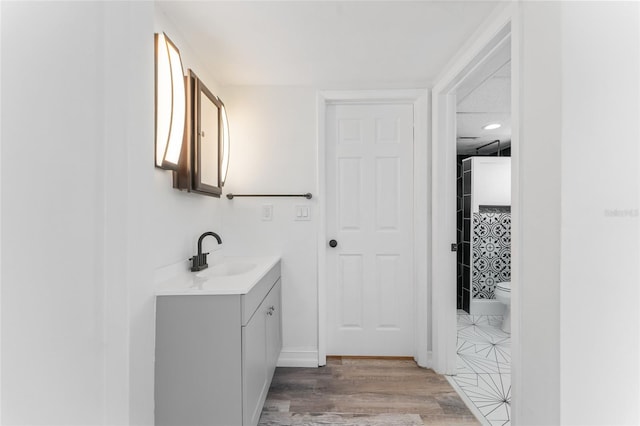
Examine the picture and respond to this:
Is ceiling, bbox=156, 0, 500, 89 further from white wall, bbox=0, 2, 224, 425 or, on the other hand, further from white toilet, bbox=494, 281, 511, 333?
white toilet, bbox=494, 281, 511, 333

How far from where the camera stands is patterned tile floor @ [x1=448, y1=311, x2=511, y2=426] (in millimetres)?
1865

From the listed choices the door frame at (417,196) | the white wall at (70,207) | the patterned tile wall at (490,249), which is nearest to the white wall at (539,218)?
the door frame at (417,196)

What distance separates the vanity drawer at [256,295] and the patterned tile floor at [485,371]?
4.69ft

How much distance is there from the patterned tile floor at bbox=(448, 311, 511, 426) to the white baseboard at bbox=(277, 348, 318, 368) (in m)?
1.00

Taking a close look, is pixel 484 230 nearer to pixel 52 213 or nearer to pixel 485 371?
pixel 485 371

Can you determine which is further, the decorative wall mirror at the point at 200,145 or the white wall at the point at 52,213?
the decorative wall mirror at the point at 200,145

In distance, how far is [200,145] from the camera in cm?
180

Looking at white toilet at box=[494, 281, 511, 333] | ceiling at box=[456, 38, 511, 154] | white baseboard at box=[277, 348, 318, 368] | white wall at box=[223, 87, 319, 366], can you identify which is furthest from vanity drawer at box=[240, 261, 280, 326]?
white toilet at box=[494, 281, 511, 333]

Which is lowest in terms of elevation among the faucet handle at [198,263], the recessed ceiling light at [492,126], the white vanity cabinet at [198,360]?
the white vanity cabinet at [198,360]

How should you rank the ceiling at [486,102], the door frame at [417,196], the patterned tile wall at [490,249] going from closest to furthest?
the ceiling at [486,102], the door frame at [417,196], the patterned tile wall at [490,249]

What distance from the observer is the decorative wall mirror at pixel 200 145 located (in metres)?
1.70

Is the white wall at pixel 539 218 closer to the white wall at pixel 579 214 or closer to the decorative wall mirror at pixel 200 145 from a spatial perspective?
the white wall at pixel 579 214

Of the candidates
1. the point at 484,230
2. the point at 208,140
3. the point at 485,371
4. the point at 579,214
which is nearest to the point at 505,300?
the point at 484,230

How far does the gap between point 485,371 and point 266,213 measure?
202cm
